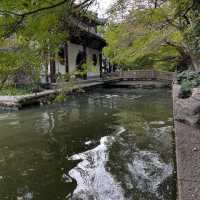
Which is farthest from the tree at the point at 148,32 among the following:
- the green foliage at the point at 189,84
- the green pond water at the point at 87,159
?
the green pond water at the point at 87,159

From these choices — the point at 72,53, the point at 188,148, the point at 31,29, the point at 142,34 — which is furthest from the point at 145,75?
the point at 31,29

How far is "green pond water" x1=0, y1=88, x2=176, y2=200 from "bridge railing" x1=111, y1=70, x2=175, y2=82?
43.1ft

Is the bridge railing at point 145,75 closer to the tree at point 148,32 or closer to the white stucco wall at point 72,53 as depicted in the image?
the tree at point 148,32

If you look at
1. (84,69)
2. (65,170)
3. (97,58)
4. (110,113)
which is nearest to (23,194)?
(65,170)

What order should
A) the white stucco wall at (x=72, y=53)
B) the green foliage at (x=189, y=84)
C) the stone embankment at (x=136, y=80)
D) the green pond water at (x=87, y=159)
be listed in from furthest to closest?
1. the stone embankment at (x=136, y=80)
2. the white stucco wall at (x=72, y=53)
3. the green foliage at (x=189, y=84)
4. the green pond water at (x=87, y=159)

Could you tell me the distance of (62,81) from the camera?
5805mm

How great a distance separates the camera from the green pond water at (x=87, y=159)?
4504mm

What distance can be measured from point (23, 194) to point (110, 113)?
24.8 feet

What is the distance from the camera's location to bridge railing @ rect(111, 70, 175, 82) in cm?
2308

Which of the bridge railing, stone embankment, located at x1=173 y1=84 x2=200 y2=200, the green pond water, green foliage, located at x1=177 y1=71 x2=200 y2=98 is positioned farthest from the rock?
the bridge railing

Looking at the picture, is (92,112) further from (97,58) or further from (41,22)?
(97,58)

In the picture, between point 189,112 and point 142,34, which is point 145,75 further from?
point 189,112

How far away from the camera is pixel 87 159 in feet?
19.6

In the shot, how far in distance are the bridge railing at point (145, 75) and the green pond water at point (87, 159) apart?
43.1 ft
